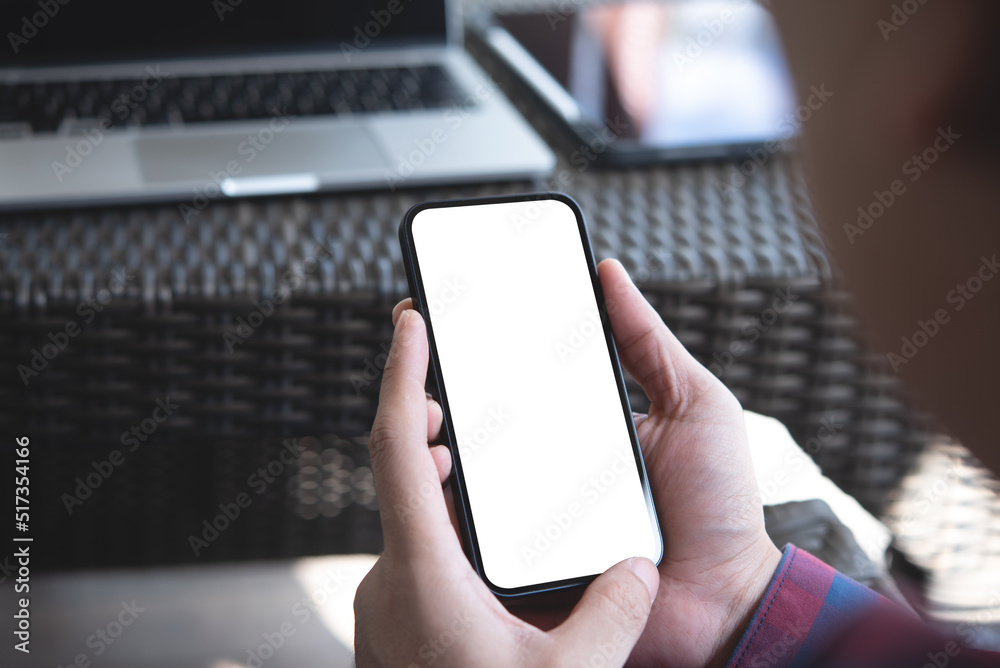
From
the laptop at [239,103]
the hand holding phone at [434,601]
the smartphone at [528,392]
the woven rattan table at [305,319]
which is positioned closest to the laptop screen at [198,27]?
the laptop at [239,103]

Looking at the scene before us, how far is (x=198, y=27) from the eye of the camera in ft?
2.52

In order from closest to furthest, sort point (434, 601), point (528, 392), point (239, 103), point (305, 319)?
point (434, 601) → point (528, 392) → point (305, 319) → point (239, 103)

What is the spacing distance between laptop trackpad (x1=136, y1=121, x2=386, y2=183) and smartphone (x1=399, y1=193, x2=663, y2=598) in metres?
0.21

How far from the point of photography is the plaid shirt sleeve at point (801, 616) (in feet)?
1.17

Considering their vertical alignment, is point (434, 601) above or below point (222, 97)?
below

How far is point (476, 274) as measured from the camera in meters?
0.42

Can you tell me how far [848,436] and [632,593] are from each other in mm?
376

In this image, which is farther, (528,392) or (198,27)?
(198,27)

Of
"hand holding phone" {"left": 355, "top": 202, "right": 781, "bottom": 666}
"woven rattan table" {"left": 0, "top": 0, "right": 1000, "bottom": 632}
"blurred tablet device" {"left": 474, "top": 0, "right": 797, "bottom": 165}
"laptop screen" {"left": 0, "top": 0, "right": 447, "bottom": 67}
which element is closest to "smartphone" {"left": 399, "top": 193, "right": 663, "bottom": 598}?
"hand holding phone" {"left": 355, "top": 202, "right": 781, "bottom": 666}

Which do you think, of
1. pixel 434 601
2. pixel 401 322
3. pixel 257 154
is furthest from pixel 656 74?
pixel 434 601

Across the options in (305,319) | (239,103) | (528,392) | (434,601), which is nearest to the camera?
(434,601)

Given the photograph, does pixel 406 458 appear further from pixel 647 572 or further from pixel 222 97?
pixel 222 97

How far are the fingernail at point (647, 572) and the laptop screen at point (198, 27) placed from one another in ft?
2.06

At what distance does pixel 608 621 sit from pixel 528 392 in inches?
5.2
